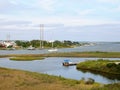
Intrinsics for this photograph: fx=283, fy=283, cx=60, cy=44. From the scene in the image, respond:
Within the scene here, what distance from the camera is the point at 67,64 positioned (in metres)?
72.2

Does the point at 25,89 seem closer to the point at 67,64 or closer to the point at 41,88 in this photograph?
the point at 41,88

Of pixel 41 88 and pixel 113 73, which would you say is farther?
pixel 113 73

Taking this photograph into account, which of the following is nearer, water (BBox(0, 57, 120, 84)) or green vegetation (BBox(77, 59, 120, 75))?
water (BBox(0, 57, 120, 84))

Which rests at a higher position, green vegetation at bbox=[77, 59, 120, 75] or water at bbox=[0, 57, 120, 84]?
green vegetation at bbox=[77, 59, 120, 75]

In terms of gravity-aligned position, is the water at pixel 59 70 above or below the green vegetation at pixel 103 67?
below

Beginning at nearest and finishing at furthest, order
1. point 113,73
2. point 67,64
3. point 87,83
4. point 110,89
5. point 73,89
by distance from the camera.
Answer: point 110,89 < point 73,89 < point 87,83 < point 113,73 < point 67,64

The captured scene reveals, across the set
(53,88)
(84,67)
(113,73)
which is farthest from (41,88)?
(84,67)

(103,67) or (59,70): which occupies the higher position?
(103,67)

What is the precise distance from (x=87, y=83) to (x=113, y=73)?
22.8 meters

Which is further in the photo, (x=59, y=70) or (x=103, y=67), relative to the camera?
(x=59, y=70)

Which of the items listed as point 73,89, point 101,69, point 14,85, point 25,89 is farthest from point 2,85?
point 101,69

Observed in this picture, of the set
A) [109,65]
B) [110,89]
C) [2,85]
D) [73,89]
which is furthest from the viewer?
[109,65]

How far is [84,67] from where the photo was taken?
63.8 metres

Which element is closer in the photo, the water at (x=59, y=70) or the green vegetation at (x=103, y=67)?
the water at (x=59, y=70)
